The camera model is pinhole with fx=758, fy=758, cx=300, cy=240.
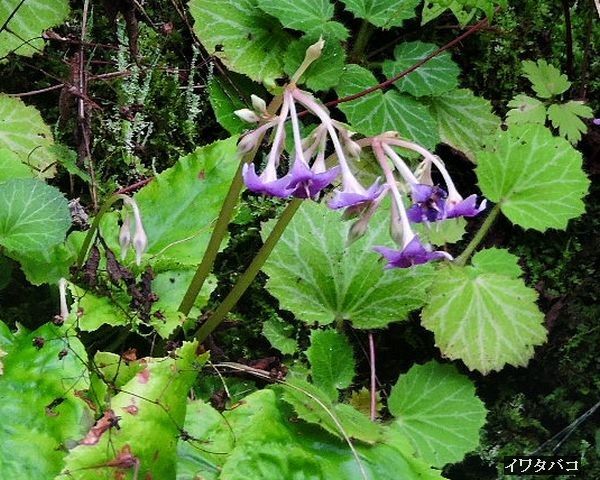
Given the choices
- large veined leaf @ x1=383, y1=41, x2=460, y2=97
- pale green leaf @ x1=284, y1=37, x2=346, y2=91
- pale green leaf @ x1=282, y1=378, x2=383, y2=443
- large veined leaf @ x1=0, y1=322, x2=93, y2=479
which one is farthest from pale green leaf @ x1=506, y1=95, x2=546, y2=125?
large veined leaf @ x1=0, y1=322, x2=93, y2=479

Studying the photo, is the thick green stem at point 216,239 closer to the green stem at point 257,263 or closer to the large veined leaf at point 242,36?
the green stem at point 257,263

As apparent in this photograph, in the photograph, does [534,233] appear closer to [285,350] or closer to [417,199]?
[285,350]

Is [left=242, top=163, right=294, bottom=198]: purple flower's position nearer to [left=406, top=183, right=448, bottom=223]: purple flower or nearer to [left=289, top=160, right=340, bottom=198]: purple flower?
[left=289, top=160, right=340, bottom=198]: purple flower

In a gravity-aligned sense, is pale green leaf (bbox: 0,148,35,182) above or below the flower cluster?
below

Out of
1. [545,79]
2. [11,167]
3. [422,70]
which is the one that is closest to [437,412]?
[422,70]

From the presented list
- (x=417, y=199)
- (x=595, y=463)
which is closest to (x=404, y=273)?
(x=417, y=199)

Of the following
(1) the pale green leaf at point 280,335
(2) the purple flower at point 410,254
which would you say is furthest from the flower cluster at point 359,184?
(1) the pale green leaf at point 280,335
